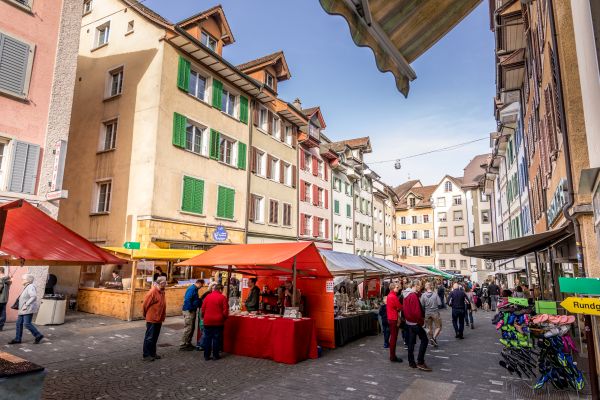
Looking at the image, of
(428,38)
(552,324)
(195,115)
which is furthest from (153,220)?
(428,38)

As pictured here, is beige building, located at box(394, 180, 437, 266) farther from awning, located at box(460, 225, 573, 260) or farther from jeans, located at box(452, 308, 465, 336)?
awning, located at box(460, 225, 573, 260)

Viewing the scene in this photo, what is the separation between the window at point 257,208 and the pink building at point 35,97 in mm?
11564

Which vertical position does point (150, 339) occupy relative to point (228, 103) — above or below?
below

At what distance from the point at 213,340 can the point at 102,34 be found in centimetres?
Result: 2048

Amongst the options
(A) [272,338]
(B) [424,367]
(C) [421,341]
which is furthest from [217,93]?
(B) [424,367]

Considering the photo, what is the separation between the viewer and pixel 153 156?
18031 mm

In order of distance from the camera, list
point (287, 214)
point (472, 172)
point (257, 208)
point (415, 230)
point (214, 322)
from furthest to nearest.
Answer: point (415, 230) < point (472, 172) < point (287, 214) < point (257, 208) < point (214, 322)

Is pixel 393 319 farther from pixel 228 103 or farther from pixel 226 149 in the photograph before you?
pixel 228 103

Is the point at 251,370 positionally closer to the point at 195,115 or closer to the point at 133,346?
the point at 133,346

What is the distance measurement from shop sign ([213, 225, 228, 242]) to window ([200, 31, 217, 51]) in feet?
35.0

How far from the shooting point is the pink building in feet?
43.1

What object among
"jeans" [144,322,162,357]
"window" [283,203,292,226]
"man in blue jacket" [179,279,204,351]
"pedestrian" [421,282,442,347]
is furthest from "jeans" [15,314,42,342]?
"window" [283,203,292,226]

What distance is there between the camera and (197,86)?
69.8 feet

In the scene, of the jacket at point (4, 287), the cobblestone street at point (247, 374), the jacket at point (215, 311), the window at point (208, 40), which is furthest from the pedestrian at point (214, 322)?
the window at point (208, 40)
